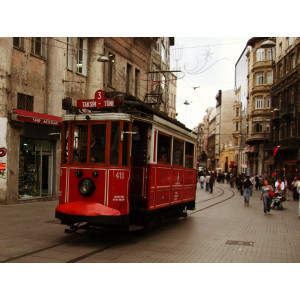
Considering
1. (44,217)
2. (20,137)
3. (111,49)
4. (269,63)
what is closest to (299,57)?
(269,63)

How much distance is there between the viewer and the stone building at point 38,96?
52.9ft

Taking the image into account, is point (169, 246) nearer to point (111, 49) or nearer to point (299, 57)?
point (111, 49)

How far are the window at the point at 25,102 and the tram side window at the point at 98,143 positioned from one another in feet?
29.9

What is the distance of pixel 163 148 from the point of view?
35.4 ft

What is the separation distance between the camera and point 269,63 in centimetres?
4947

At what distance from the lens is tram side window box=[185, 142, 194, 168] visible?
44.2ft

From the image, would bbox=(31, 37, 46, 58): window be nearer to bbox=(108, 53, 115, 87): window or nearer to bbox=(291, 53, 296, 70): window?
bbox=(108, 53, 115, 87): window

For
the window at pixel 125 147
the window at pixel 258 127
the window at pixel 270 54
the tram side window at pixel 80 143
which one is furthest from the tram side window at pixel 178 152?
the window at pixel 258 127

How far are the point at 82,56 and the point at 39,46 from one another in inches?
159

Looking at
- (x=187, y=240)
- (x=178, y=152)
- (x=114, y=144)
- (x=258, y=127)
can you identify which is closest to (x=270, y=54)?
(x=258, y=127)

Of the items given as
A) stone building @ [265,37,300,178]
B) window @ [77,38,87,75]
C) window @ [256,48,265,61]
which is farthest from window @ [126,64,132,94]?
window @ [256,48,265,61]

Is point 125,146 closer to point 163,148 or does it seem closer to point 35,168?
point 163,148

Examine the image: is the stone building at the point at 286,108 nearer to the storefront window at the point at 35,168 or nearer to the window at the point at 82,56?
the window at the point at 82,56

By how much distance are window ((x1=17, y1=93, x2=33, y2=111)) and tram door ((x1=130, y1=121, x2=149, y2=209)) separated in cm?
883
